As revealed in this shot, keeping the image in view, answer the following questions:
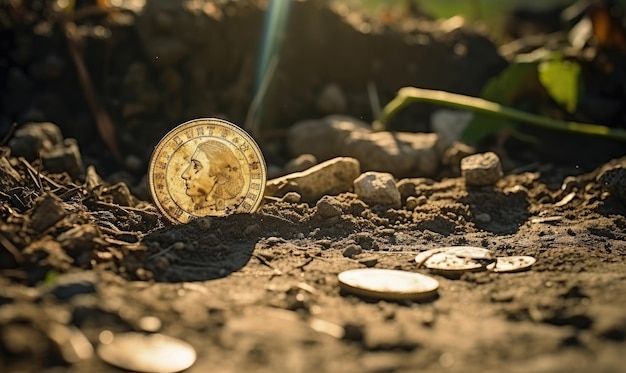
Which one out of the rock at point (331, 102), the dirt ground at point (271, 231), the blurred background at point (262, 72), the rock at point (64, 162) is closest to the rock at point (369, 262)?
the dirt ground at point (271, 231)

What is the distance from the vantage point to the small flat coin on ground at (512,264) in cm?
327

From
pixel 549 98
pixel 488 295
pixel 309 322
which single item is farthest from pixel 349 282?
pixel 549 98

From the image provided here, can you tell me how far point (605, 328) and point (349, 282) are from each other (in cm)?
98

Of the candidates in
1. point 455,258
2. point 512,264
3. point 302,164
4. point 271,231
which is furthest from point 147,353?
point 302,164

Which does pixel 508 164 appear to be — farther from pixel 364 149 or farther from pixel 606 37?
pixel 606 37

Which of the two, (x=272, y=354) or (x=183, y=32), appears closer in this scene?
(x=272, y=354)

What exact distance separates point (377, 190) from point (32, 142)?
227 centimetres

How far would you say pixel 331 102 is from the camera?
620 centimetres

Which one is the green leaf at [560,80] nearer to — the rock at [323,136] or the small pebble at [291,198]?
the rock at [323,136]

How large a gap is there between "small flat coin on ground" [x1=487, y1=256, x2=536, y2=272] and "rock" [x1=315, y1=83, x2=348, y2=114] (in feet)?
9.95

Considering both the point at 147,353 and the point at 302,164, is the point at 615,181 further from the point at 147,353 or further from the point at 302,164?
the point at 147,353

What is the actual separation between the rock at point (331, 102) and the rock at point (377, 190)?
208cm

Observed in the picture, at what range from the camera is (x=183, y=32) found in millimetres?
5938

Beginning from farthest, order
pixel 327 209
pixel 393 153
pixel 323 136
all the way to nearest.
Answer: pixel 323 136 < pixel 393 153 < pixel 327 209
